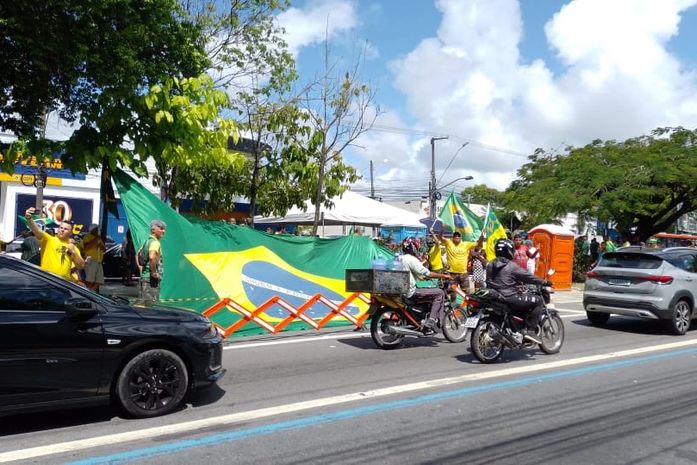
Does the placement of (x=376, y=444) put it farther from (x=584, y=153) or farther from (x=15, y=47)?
(x=584, y=153)

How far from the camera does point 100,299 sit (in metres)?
5.61

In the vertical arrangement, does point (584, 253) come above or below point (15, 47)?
below

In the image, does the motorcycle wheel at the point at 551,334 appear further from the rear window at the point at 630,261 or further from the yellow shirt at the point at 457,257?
the yellow shirt at the point at 457,257

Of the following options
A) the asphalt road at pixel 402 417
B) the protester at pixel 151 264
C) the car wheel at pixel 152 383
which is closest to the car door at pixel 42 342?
the car wheel at pixel 152 383

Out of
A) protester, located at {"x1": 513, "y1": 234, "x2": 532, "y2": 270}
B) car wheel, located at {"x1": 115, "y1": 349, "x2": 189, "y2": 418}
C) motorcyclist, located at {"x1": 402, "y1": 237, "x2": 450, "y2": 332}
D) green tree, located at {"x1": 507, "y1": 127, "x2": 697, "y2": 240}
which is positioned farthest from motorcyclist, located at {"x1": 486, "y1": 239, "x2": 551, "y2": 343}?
green tree, located at {"x1": 507, "y1": 127, "x2": 697, "y2": 240}

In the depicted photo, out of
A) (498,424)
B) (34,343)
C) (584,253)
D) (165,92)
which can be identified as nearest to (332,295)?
(165,92)

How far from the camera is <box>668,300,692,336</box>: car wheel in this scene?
11.1m

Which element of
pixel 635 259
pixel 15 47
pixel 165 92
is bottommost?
pixel 635 259

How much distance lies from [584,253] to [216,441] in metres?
21.5

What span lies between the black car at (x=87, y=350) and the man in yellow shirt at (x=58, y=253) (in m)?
3.35

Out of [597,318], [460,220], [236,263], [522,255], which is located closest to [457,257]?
[522,255]

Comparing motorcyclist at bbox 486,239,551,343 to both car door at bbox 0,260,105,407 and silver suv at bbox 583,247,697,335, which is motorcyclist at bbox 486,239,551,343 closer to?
silver suv at bbox 583,247,697,335

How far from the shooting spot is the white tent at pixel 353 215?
18.9 meters

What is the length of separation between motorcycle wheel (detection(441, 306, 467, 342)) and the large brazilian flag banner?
2496mm
